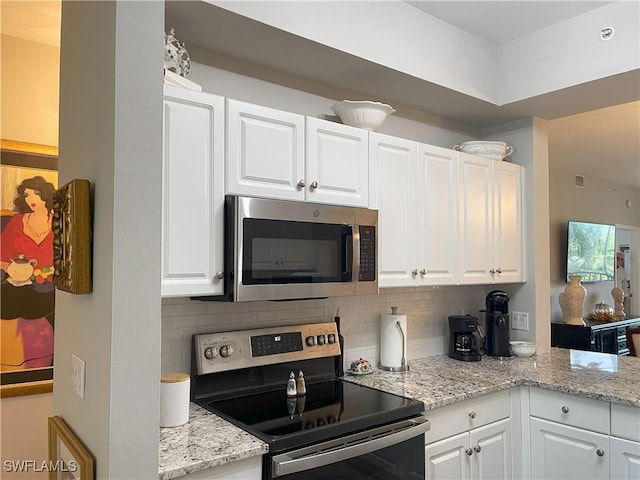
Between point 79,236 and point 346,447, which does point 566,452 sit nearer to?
point 346,447

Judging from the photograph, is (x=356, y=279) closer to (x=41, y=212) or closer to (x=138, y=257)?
(x=138, y=257)

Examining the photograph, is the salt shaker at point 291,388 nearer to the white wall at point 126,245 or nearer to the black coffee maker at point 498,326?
the white wall at point 126,245

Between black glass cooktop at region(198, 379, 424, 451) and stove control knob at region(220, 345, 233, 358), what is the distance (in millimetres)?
187

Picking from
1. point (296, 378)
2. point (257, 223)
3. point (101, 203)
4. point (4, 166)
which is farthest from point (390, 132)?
point (4, 166)

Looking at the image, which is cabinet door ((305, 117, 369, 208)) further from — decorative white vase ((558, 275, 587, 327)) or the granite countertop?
decorative white vase ((558, 275, 587, 327))

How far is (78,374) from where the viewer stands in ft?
5.18

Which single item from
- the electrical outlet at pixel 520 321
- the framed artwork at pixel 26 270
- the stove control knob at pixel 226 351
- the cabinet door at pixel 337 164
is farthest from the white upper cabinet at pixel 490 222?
the framed artwork at pixel 26 270

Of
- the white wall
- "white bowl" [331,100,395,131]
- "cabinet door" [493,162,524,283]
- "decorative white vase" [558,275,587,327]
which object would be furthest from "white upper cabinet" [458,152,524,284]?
"decorative white vase" [558,275,587,327]

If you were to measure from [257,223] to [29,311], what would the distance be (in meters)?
1.58

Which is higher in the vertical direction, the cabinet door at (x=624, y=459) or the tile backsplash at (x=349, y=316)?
the tile backsplash at (x=349, y=316)

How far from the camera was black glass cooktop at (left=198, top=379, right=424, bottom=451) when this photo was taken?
68.6 inches

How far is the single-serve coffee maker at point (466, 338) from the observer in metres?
2.97

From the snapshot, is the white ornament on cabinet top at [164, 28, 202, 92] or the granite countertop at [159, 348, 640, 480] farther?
the white ornament on cabinet top at [164, 28, 202, 92]

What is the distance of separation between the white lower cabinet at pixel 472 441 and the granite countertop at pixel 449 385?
0.29 ft
